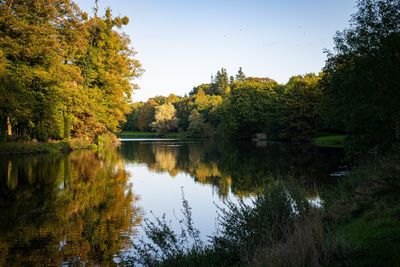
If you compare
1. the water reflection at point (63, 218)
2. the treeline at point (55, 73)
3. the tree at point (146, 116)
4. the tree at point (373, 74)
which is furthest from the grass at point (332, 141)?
the tree at point (146, 116)

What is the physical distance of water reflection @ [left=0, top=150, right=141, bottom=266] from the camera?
378 inches

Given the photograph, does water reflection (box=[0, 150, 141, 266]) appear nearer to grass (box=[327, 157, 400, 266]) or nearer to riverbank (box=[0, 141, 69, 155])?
grass (box=[327, 157, 400, 266])

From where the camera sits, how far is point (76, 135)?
53.7 m

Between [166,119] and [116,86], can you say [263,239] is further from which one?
[166,119]

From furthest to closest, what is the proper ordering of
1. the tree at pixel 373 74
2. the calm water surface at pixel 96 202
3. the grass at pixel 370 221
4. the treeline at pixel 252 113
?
the treeline at pixel 252 113 < the tree at pixel 373 74 < the calm water surface at pixel 96 202 < the grass at pixel 370 221

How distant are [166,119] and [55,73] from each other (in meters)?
78.0

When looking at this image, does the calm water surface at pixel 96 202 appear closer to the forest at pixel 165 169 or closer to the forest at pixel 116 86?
the forest at pixel 165 169

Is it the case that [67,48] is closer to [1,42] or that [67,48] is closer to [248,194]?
[1,42]

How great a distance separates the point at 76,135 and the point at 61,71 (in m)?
11.3

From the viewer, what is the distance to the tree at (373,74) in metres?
22.4

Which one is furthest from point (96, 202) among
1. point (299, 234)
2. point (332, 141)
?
point (332, 141)

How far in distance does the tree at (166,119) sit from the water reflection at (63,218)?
3826 inches

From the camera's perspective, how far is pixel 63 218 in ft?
43.6

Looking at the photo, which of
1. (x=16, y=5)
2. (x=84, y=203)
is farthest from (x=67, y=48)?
(x=84, y=203)
